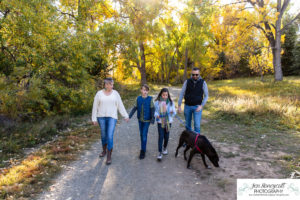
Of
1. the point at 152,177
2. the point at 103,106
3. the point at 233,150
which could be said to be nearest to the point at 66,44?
the point at 103,106

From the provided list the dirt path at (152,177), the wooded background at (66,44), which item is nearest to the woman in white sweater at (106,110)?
the dirt path at (152,177)

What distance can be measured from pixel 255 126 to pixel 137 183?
5932 mm

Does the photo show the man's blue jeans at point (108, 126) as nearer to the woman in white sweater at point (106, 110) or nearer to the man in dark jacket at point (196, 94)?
the woman in white sweater at point (106, 110)

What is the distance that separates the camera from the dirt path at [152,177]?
134 inches

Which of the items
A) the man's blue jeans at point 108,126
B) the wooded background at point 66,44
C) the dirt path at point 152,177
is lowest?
the dirt path at point 152,177

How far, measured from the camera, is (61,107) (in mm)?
9094

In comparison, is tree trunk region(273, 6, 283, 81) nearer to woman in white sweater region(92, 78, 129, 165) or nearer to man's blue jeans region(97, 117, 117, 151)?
woman in white sweater region(92, 78, 129, 165)

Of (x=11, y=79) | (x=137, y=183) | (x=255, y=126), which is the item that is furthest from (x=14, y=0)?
(x=255, y=126)

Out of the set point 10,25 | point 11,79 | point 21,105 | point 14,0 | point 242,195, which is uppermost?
point 14,0

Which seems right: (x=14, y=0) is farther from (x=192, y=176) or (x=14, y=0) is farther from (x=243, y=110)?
(x=243, y=110)

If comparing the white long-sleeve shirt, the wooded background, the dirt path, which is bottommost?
the dirt path

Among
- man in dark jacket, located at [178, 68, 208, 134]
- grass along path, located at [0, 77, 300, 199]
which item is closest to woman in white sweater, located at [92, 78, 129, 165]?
grass along path, located at [0, 77, 300, 199]

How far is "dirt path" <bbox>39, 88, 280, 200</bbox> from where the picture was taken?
3406 mm

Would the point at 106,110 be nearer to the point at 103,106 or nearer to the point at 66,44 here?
the point at 103,106
